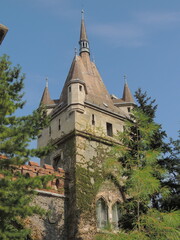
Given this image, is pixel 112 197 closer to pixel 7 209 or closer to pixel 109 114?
pixel 109 114

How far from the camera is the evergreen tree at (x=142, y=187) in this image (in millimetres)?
13531

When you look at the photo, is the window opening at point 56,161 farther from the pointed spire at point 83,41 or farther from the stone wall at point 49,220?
the pointed spire at point 83,41

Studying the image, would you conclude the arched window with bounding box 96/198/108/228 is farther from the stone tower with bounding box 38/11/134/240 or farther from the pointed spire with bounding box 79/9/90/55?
the pointed spire with bounding box 79/9/90/55

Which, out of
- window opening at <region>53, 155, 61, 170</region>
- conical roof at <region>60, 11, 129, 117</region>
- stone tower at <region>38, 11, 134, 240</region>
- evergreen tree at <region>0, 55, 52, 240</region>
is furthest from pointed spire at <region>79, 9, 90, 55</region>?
evergreen tree at <region>0, 55, 52, 240</region>

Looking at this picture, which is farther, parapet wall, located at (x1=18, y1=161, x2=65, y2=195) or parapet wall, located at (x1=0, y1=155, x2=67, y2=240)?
parapet wall, located at (x1=18, y1=161, x2=65, y2=195)

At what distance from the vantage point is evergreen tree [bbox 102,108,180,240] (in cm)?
1353

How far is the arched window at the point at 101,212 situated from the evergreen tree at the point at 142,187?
9.60 ft

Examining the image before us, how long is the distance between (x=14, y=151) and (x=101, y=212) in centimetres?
795

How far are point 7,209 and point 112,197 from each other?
934 cm

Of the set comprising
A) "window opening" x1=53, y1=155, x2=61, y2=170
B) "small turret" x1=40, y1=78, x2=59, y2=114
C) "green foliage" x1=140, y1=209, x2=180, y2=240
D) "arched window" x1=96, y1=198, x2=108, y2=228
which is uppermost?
"small turret" x1=40, y1=78, x2=59, y2=114

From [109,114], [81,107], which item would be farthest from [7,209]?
[109,114]

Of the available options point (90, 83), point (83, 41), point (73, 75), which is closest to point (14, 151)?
point (73, 75)

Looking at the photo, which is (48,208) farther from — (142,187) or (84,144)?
(142,187)

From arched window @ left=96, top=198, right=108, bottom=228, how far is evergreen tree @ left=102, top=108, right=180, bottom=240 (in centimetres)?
292
